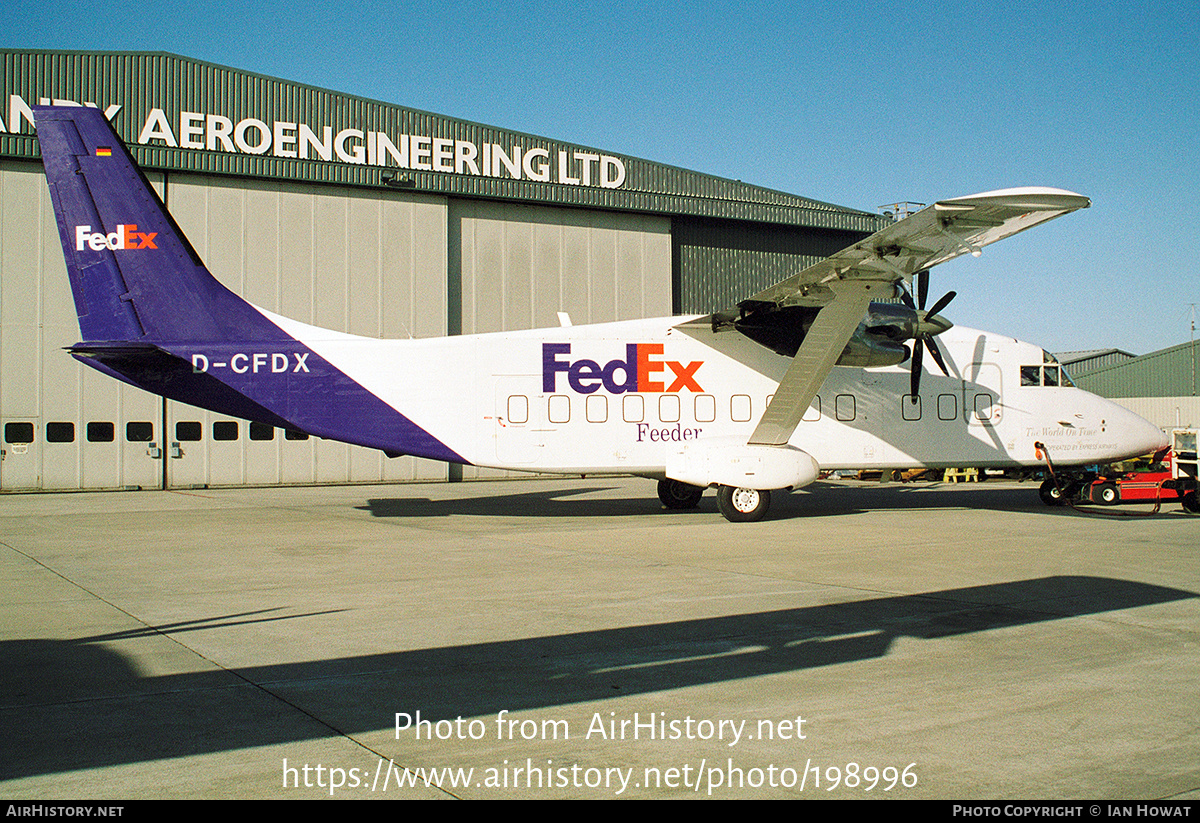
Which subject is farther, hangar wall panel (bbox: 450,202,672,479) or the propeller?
hangar wall panel (bbox: 450,202,672,479)

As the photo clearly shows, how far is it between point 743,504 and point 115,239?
41.9ft

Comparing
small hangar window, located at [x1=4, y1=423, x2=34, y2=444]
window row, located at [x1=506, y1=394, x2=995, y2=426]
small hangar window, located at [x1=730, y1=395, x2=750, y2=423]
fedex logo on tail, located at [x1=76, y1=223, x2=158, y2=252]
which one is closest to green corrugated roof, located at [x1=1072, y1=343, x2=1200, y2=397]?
window row, located at [x1=506, y1=394, x2=995, y2=426]

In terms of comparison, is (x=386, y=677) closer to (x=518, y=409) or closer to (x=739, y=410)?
(x=518, y=409)

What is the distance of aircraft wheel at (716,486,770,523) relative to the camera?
16.9 metres

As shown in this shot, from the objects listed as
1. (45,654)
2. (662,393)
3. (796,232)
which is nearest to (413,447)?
(662,393)

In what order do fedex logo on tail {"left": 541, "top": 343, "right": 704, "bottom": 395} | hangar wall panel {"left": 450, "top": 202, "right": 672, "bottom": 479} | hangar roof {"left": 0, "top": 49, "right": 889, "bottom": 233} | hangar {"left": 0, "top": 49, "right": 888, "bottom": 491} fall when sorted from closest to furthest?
fedex logo on tail {"left": 541, "top": 343, "right": 704, "bottom": 395} < hangar {"left": 0, "top": 49, "right": 888, "bottom": 491} < hangar roof {"left": 0, "top": 49, "right": 889, "bottom": 233} < hangar wall panel {"left": 450, "top": 202, "right": 672, "bottom": 479}

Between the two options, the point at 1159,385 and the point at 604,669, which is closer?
the point at 604,669

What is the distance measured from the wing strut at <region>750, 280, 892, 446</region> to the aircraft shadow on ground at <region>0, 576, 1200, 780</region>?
7.83 m

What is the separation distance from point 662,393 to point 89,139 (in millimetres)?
11684

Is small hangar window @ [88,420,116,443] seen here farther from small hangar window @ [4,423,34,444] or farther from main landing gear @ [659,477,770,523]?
main landing gear @ [659,477,770,523]

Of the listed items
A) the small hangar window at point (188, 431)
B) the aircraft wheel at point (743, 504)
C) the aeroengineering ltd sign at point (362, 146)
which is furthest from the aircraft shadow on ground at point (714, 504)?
the aeroengineering ltd sign at point (362, 146)

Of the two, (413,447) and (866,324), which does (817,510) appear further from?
(413,447)

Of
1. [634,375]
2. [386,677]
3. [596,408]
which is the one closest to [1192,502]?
[634,375]

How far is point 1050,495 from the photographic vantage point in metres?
19.9
